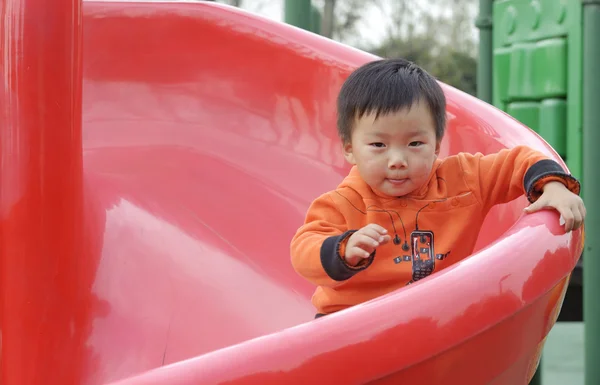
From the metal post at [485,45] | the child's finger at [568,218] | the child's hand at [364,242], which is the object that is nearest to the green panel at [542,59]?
the metal post at [485,45]

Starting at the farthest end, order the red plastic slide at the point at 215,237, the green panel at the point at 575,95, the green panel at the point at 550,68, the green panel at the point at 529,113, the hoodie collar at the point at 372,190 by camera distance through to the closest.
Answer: the green panel at the point at 529,113, the green panel at the point at 550,68, the green panel at the point at 575,95, the hoodie collar at the point at 372,190, the red plastic slide at the point at 215,237

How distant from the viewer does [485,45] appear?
8.85 ft

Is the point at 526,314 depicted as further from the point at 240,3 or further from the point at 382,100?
the point at 240,3

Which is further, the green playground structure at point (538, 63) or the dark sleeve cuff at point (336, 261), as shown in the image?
the green playground structure at point (538, 63)

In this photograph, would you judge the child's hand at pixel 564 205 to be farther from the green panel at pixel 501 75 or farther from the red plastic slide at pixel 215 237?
the green panel at pixel 501 75

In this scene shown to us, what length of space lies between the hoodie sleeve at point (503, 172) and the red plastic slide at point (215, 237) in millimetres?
76

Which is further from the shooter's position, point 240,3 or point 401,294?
point 240,3

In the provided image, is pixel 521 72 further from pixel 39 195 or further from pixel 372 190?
pixel 39 195

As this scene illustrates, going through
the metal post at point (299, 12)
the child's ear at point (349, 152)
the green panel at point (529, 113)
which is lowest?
the green panel at point (529, 113)

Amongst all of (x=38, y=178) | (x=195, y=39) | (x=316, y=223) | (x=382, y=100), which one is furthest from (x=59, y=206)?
(x=195, y=39)

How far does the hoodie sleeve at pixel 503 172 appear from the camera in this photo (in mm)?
1166

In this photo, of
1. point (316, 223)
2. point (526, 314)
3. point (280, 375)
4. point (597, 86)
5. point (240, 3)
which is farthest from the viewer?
point (240, 3)

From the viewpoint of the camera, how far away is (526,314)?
2.96ft

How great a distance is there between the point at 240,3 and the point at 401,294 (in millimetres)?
10363
